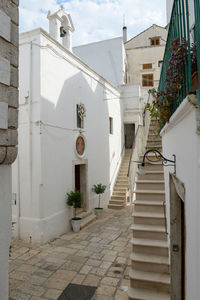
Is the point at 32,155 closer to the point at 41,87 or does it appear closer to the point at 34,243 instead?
the point at 41,87

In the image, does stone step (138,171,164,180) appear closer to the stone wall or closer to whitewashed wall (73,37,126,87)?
the stone wall

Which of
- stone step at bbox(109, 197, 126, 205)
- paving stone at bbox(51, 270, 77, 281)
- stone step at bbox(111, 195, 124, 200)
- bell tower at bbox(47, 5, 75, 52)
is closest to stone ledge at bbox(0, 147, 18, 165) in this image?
paving stone at bbox(51, 270, 77, 281)

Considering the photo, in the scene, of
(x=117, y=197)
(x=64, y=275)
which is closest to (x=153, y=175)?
(x=64, y=275)

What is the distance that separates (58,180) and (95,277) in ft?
12.1

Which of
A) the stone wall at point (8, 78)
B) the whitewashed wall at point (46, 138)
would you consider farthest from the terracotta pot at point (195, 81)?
the whitewashed wall at point (46, 138)

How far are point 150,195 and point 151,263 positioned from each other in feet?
5.79

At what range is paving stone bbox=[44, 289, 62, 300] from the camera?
4385 millimetres

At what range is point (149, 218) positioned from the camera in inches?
203

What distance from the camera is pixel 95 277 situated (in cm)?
511

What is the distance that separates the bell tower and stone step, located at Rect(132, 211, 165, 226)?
665cm

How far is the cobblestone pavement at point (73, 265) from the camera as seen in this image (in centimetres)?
462

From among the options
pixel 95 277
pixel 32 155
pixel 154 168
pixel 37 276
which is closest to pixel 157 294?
pixel 95 277

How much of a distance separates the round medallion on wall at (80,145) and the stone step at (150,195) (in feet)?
13.7

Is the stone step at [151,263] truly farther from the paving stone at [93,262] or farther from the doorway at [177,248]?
the paving stone at [93,262]
